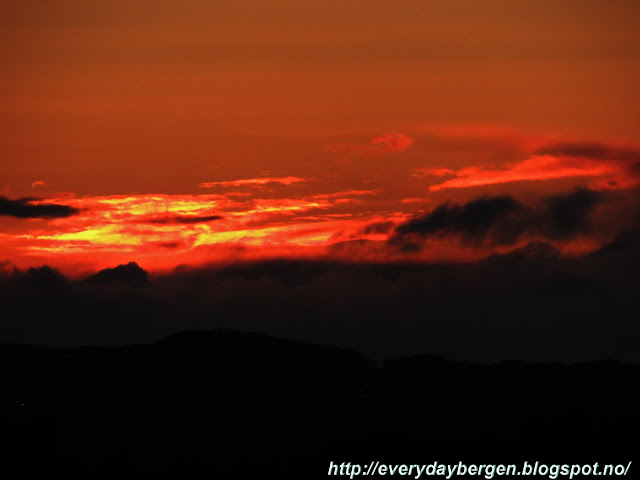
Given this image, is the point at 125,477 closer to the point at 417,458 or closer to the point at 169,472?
the point at 169,472

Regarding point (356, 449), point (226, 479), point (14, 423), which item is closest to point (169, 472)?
point (226, 479)

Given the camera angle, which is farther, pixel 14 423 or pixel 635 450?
pixel 635 450

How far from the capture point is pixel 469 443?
19638 centimetres

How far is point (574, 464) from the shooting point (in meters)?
164

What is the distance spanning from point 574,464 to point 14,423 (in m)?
76.5

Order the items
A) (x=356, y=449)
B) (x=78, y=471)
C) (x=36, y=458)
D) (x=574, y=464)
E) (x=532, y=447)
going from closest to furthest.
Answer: (x=36, y=458) → (x=78, y=471) → (x=574, y=464) → (x=532, y=447) → (x=356, y=449)

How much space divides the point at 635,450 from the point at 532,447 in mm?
14998

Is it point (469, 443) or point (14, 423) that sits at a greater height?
point (14, 423)

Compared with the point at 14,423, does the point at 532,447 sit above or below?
below

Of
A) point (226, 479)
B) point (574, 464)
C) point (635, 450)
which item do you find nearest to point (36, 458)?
point (226, 479)

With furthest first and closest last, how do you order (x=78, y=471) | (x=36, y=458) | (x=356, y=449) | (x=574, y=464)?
(x=356, y=449) → (x=574, y=464) → (x=78, y=471) → (x=36, y=458)

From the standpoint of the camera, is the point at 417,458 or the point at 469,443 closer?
the point at 417,458

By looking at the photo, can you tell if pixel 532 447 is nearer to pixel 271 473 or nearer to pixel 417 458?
pixel 417 458

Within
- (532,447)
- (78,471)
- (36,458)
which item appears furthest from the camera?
(532,447)
